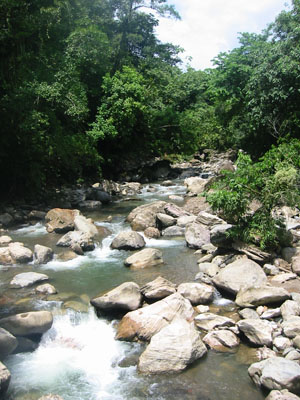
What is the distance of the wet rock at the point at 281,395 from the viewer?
4.66m

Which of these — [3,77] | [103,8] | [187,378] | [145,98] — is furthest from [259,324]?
[103,8]

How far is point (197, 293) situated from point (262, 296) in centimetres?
124

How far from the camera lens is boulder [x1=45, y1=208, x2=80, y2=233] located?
42.2 feet

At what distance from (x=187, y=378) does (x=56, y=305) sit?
321 cm

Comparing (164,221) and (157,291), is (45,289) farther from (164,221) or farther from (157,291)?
(164,221)

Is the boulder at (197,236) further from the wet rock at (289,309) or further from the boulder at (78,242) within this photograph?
the wet rock at (289,309)

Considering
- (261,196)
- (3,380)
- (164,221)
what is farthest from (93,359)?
(164,221)

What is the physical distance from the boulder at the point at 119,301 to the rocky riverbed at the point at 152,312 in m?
0.02

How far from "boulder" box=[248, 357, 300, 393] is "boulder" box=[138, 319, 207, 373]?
0.89m

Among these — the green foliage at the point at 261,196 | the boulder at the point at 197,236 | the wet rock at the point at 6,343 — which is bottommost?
the wet rock at the point at 6,343

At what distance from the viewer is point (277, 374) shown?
4.95m

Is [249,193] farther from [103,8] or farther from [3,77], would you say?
[103,8]

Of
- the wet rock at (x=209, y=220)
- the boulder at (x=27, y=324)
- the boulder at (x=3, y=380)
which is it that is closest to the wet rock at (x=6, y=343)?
the boulder at (x=27, y=324)

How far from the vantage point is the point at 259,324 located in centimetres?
627
